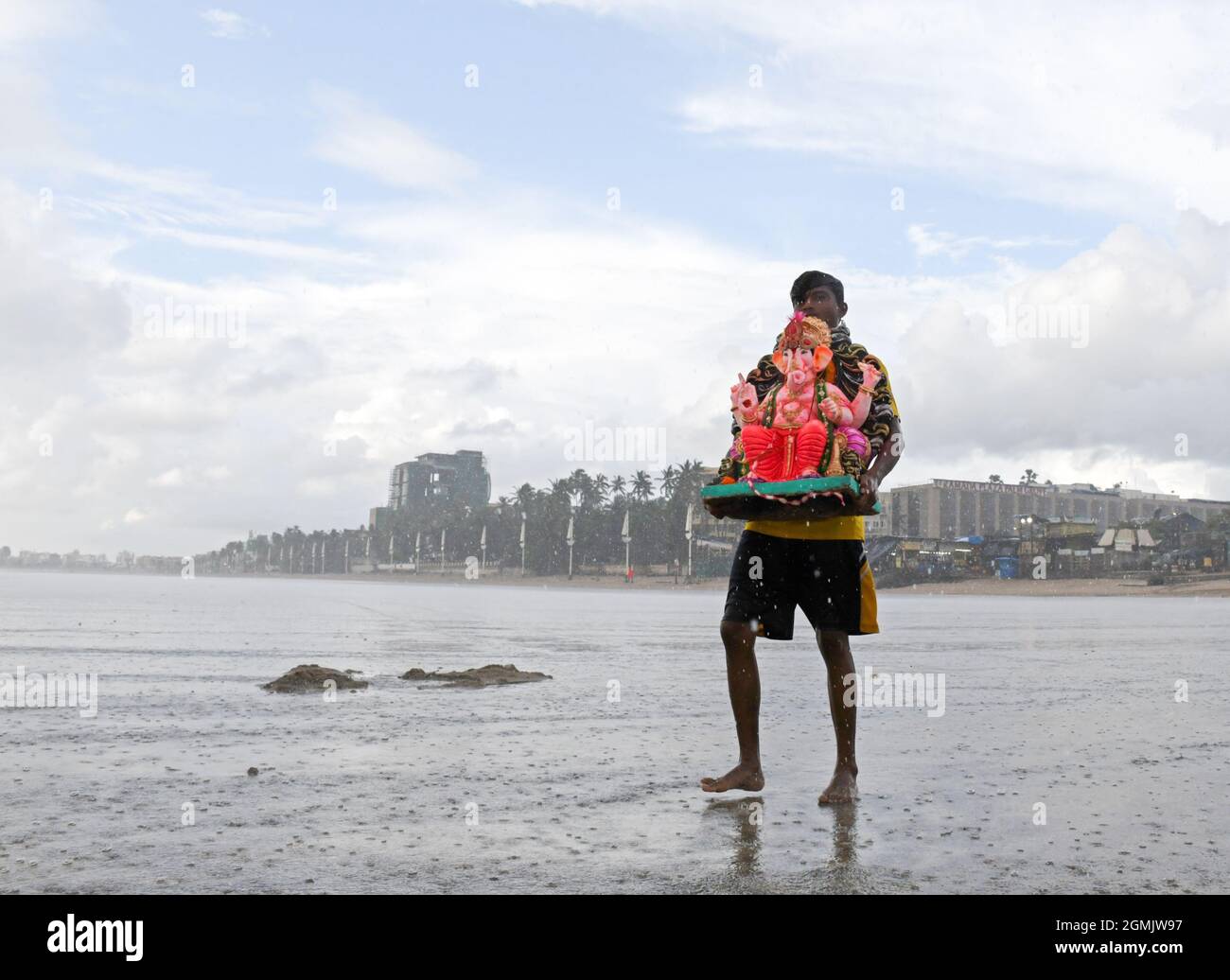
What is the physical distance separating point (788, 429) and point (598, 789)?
1.50 metres

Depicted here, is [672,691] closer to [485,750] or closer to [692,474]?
[485,750]

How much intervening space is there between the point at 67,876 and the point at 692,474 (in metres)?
140

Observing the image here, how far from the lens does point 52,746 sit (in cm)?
516

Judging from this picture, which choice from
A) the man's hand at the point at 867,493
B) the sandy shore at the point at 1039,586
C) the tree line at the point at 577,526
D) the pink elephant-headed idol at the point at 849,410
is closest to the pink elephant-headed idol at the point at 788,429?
the pink elephant-headed idol at the point at 849,410

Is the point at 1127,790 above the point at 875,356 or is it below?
below

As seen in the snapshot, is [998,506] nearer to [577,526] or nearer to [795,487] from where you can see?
[577,526]

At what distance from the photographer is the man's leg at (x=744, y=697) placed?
4.22m

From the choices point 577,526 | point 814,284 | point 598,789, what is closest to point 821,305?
point 814,284

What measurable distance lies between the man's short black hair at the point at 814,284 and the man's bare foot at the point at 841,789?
180cm

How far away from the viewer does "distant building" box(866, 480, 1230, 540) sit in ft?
488

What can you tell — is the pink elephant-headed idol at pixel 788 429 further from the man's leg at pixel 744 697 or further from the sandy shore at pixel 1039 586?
the sandy shore at pixel 1039 586

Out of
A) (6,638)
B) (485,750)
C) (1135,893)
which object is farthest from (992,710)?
(6,638)

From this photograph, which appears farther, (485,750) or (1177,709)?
(1177,709)
